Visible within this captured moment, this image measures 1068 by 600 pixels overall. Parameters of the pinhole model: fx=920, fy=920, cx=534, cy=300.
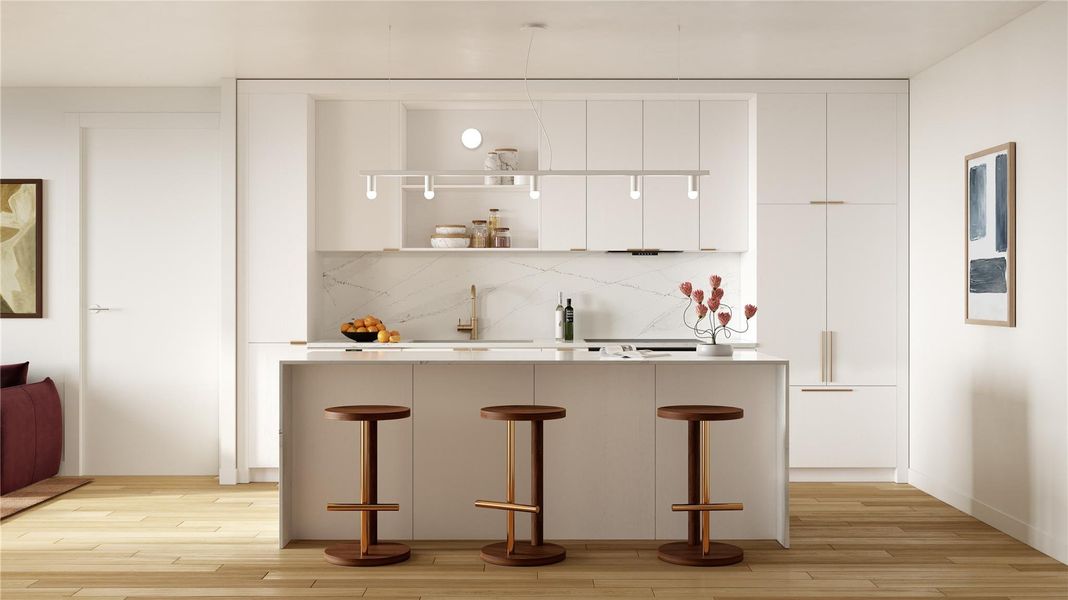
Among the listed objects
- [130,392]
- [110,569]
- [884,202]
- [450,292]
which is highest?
[884,202]

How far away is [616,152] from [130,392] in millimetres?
3695

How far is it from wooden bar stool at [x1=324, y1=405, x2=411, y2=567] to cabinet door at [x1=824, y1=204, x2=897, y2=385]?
3.11 metres

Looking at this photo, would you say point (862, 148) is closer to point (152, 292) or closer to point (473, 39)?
point (473, 39)

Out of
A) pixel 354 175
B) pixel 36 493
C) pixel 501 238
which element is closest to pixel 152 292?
pixel 36 493

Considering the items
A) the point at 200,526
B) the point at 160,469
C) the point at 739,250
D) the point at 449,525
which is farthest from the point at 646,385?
the point at 160,469

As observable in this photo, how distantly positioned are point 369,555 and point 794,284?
3302 millimetres

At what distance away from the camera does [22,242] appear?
6.24 meters

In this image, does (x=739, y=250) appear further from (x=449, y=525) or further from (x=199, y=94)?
(x=199, y=94)

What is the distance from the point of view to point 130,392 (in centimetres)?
630

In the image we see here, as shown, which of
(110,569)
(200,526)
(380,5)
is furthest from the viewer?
(200,526)

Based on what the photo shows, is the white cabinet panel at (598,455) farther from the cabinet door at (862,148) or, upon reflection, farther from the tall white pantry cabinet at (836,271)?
the cabinet door at (862,148)

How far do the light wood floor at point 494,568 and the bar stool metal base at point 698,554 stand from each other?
0.05 m

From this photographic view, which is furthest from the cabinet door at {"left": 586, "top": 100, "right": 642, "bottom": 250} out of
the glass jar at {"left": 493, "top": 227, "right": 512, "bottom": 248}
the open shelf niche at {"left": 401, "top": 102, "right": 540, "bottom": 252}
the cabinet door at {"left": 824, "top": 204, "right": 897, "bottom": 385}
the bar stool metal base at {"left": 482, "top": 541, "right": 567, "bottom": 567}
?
the bar stool metal base at {"left": 482, "top": 541, "right": 567, "bottom": 567}

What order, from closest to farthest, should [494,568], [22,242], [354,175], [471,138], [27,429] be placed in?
[494,568], [27,429], [354,175], [22,242], [471,138]
